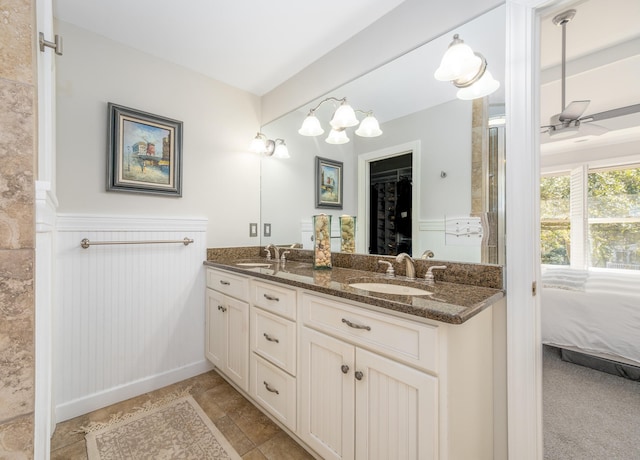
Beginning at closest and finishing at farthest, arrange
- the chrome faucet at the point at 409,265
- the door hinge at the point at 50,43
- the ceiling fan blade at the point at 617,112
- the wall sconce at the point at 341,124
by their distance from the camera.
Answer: the door hinge at the point at 50,43, the chrome faucet at the point at 409,265, the wall sconce at the point at 341,124, the ceiling fan blade at the point at 617,112

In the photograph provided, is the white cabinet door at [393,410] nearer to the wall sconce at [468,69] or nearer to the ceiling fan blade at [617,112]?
the wall sconce at [468,69]

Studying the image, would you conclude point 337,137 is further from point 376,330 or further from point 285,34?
point 376,330

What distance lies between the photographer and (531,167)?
1170 millimetres

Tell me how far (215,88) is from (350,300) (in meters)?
2.15

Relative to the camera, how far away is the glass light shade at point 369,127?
1.80m

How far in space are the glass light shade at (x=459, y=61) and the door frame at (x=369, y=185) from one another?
15.0 inches

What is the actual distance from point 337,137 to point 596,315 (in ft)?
7.74

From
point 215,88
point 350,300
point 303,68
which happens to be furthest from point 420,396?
point 215,88

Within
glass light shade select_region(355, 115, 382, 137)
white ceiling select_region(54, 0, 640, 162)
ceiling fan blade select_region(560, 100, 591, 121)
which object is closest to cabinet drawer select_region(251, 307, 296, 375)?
glass light shade select_region(355, 115, 382, 137)

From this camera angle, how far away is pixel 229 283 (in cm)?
191

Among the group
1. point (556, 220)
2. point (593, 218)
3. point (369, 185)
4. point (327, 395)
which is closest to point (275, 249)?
point (369, 185)

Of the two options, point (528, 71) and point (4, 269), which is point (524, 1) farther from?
point (4, 269)

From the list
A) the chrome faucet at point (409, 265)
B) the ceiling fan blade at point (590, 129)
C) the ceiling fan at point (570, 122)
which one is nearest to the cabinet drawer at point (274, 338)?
the chrome faucet at point (409, 265)

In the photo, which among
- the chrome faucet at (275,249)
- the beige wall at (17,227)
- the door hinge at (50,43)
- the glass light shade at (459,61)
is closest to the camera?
the beige wall at (17,227)
